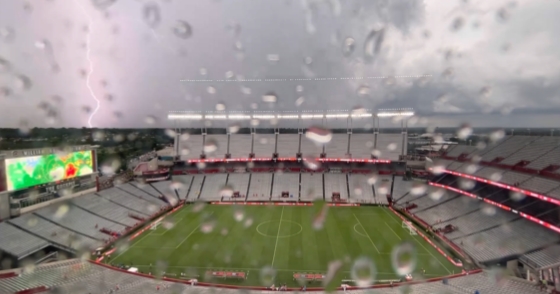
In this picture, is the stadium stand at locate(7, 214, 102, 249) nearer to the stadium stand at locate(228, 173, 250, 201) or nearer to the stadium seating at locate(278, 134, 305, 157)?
the stadium stand at locate(228, 173, 250, 201)

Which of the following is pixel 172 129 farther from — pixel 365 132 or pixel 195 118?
pixel 365 132

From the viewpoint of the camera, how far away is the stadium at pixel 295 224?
18672 millimetres

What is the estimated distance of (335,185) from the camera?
44.5 meters

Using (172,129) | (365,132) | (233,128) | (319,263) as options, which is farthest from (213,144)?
(319,263)

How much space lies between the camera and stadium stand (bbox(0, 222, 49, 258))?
20547 millimetres

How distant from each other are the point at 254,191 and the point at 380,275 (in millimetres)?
26331

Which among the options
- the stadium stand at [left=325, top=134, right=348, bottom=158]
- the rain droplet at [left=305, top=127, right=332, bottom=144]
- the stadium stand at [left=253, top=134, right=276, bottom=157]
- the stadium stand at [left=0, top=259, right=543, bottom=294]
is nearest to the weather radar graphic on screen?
the stadium stand at [left=0, top=259, right=543, bottom=294]

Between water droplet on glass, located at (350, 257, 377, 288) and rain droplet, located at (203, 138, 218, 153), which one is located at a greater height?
rain droplet, located at (203, 138, 218, 153)

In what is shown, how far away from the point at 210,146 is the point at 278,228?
26075 millimetres

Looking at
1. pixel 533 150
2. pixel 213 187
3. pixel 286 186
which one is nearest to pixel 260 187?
pixel 286 186

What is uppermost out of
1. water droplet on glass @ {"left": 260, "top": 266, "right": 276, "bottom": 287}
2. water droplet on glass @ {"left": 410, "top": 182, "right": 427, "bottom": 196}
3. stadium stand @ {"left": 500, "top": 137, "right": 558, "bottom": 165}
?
stadium stand @ {"left": 500, "top": 137, "right": 558, "bottom": 165}

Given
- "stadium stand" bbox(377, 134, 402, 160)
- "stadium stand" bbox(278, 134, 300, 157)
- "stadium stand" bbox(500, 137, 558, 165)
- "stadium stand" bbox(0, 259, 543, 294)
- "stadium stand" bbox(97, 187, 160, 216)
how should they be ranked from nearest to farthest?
"stadium stand" bbox(0, 259, 543, 294) → "stadium stand" bbox(500, 137, 558, 165) → "stadium stand" bbox(97, 187, 160, 216) → "stadium stand" bbox(377, 134, 402, 160) → "stadium stand" bbox(278, 134, 300, 157)

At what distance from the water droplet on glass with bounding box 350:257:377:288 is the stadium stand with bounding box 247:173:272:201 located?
70.8ft

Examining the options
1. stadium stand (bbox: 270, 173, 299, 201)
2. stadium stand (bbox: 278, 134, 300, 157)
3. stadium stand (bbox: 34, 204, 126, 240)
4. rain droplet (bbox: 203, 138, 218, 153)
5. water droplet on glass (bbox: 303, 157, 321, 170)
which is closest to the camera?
stadium stand (bbox: 34, 204, 126, 240)
